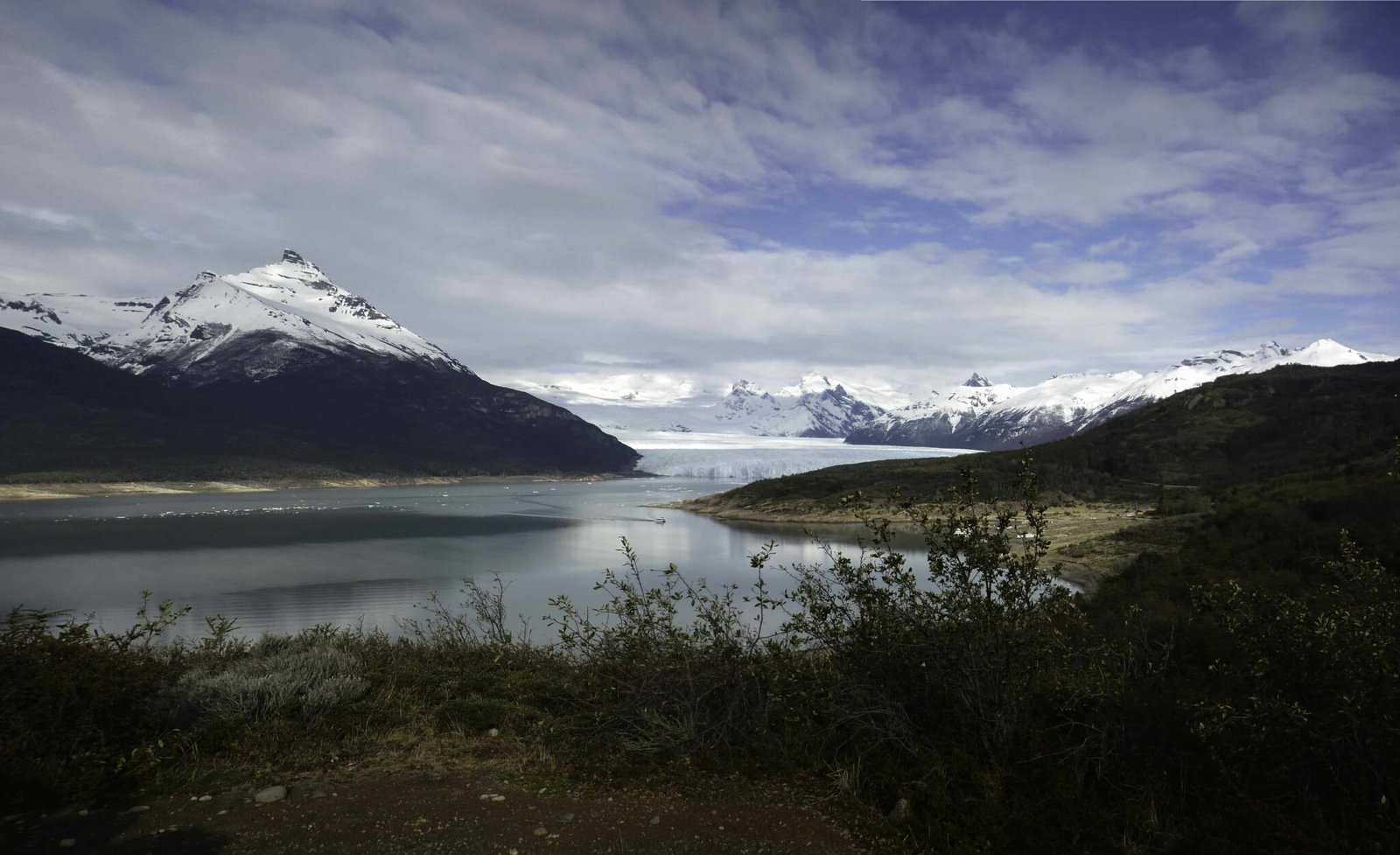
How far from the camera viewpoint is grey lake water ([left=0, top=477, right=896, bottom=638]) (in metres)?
33.1

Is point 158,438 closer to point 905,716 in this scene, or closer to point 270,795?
point 270,795

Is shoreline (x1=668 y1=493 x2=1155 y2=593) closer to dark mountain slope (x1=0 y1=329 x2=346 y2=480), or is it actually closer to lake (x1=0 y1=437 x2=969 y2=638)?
lake (x1=0 y1=437 x2=969 y2=638)

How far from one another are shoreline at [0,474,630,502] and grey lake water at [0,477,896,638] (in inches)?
363

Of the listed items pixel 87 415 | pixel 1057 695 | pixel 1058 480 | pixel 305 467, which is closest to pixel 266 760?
pixel 1057 695

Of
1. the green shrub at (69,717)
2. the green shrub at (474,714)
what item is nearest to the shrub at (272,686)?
the green shrub at (69,717)

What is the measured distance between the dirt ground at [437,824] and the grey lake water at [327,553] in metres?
20.2

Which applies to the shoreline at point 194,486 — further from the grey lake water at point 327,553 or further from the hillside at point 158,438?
A: the grey lake water at point 327,553

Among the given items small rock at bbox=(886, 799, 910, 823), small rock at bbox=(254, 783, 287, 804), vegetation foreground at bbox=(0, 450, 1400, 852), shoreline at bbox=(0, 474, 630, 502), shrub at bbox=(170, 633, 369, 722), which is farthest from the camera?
shoreline at bbox=(0, 474, 630, 502)

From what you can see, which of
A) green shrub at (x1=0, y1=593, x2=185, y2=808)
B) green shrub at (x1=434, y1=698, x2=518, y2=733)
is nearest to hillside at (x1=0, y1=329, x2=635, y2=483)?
green shrub at (x1=0, y1=593, x2=185, y2=808)

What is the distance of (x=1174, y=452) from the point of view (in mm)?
75688

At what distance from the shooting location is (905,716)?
6.54 m

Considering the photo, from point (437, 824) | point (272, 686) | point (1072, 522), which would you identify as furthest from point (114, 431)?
point (437, 824)

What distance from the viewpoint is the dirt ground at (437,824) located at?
526 centimetres

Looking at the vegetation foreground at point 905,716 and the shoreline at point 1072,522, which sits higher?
the vegetation foreground at point 905,716
